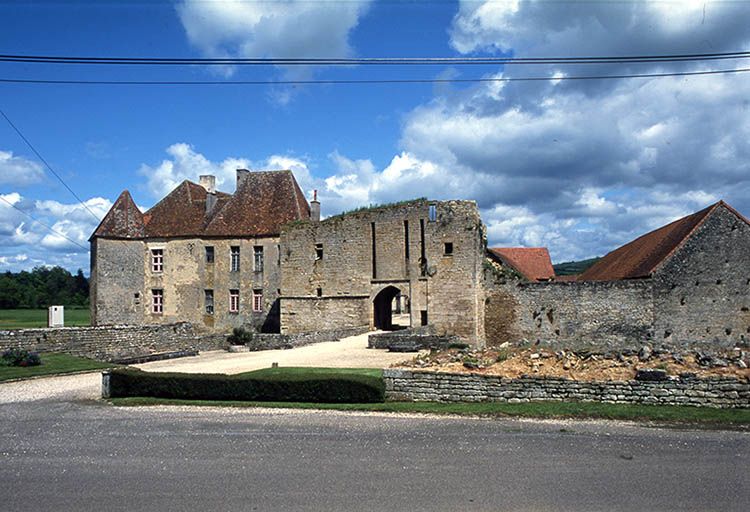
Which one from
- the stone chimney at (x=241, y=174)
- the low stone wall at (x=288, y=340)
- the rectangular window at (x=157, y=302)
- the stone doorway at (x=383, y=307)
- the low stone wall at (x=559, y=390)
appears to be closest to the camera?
the low stone wall at (x=559, y=390)

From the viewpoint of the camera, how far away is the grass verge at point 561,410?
10852 mm

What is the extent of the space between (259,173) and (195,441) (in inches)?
1190

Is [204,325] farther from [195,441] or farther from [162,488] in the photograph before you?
[162,488]

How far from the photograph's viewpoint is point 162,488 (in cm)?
748

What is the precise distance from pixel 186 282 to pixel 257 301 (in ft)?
16.0

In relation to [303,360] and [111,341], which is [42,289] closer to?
[111,341]

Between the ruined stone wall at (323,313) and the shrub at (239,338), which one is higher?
the ruined stone wall at (323,313)

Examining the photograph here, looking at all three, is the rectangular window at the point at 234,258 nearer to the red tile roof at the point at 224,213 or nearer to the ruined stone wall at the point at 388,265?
the red tile roof at the point at 224,213

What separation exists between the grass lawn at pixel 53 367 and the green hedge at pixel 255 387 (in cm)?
531

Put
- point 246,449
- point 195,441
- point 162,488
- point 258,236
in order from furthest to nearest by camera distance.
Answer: point 258,236 → point 195,441 → point 246,449 → point 162,488

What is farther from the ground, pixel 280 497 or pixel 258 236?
pixel 258 236

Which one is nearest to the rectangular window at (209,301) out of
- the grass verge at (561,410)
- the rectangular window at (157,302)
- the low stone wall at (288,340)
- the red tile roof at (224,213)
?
the rectangular window at (157,302)

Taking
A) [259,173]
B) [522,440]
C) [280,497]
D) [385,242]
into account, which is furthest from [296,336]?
[280,497]

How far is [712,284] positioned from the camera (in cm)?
2402
